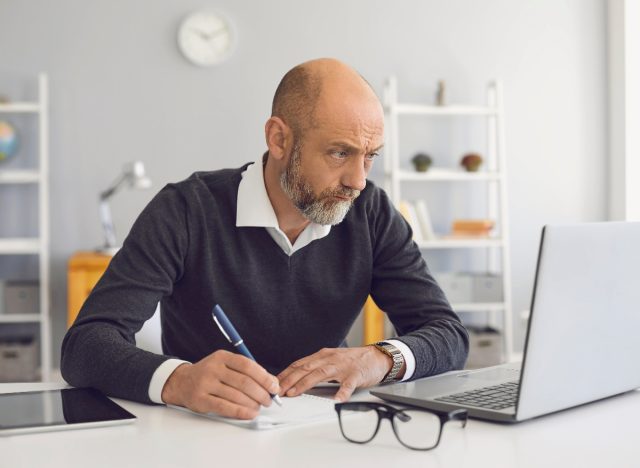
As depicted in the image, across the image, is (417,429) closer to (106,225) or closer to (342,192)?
(342,192)

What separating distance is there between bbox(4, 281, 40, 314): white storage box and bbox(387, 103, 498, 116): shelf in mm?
1970

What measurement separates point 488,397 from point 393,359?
23 centimetres

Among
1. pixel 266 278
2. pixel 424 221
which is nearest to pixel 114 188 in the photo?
pixel 424 221

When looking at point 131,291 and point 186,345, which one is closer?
point 131,291

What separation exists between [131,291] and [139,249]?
4.0 inches

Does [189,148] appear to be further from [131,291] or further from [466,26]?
[131,291]

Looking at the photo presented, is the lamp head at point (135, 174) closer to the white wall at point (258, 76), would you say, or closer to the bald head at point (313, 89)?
the white wall at point (258, 76)

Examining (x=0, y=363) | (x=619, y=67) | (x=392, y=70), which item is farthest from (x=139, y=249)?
(x=619, y=67)

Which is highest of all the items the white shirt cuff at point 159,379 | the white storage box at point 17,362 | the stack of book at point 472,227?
the stack of book at point 472,227

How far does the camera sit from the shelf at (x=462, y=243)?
4.43 m

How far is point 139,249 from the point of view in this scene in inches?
61.6

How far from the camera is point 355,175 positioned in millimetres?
1582

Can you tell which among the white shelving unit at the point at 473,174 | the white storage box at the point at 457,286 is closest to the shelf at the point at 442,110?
the white shelving unit at the point at 473,174

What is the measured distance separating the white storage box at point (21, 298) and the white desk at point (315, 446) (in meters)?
3.18
